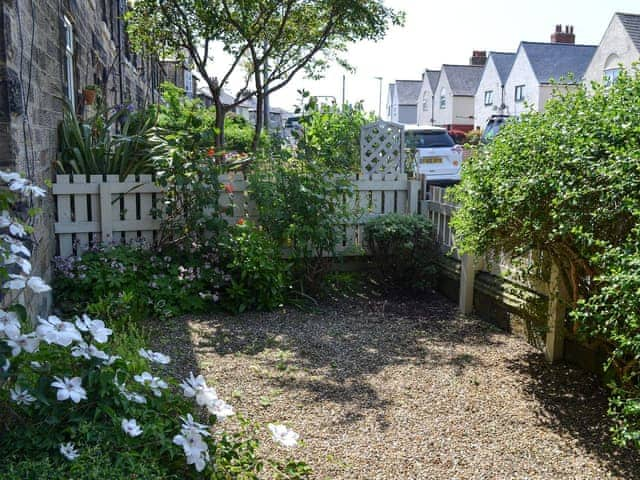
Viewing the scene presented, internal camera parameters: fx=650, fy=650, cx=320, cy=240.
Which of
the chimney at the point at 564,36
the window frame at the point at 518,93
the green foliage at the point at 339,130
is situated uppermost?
the chimney at the point at 564,36

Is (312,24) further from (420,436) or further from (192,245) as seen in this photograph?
(420,436)

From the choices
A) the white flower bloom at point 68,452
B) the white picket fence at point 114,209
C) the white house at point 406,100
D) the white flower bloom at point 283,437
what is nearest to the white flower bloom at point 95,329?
the white flower bloom at point 68,452

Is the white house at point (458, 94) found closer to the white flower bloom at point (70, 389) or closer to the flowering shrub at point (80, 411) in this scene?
the flowering shrub at point (80, 411)

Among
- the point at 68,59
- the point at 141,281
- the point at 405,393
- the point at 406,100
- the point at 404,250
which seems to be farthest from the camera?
the point at 406,100

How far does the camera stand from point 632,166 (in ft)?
10.5

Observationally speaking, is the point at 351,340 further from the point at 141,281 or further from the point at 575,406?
the point at 141,281

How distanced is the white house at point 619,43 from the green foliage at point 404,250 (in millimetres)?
25627

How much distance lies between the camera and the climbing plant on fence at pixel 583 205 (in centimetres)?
297

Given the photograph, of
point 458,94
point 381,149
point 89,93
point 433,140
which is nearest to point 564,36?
point 458,94

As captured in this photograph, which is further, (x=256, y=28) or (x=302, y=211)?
(x=256, y=28)

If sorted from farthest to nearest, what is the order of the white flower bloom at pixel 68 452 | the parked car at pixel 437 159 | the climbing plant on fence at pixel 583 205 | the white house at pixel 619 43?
the white house at pixel 619 43 → the parked car at pixel 437 159 → the climbing plant on fence at pixel 583 205 → the white flower bloom at pixel 68 452

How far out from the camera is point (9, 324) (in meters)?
2.52

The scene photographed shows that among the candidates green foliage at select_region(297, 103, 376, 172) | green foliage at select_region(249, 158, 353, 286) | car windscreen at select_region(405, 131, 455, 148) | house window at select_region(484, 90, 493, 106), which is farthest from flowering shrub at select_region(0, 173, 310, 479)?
house window at select_region(484, 90, 493, 106)

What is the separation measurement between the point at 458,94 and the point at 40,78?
51758mm
